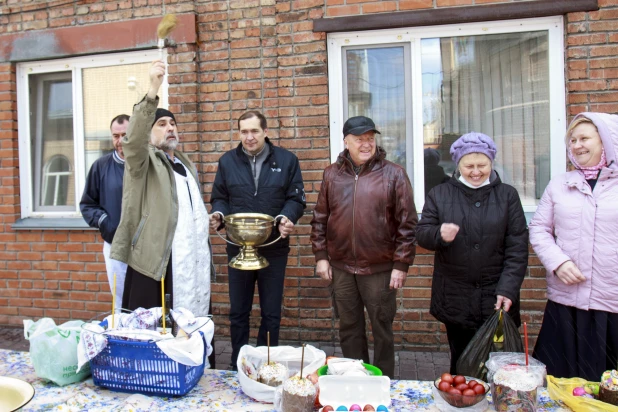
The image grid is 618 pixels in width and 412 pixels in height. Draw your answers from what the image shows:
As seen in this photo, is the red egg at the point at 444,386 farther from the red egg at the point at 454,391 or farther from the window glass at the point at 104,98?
the window glass at the point at 104,98

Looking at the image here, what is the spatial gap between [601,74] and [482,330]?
2669 millimetres

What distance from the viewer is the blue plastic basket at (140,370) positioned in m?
2.07

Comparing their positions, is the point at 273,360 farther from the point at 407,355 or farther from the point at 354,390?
the point at 407,355

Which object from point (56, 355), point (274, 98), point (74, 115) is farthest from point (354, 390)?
point (74, 115)

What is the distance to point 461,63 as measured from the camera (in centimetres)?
445

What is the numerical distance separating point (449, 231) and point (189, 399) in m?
1.55

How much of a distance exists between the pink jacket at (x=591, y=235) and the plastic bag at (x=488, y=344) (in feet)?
1.41

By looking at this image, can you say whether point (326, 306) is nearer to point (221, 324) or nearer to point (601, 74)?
point (221, 324)

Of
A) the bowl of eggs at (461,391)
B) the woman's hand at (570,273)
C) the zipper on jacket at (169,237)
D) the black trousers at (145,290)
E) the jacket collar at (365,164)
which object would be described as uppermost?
the jacket collar at (365,164)

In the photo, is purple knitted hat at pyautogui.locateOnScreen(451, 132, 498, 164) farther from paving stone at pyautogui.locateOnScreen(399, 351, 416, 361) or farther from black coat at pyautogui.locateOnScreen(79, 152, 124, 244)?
black coat at pyautogui.locateOnScreen(79, 152, 124, 244)

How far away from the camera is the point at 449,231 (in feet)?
9.04

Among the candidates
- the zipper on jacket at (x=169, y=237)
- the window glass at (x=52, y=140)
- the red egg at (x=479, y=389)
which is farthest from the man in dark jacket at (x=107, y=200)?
the red egg at (x=479, y=389)

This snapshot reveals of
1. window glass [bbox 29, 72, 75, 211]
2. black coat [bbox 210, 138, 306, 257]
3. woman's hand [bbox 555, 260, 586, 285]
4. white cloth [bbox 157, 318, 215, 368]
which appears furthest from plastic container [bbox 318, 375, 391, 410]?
window glass [bbox 29, 72, 75, 211]

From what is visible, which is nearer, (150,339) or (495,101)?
(150,339)
